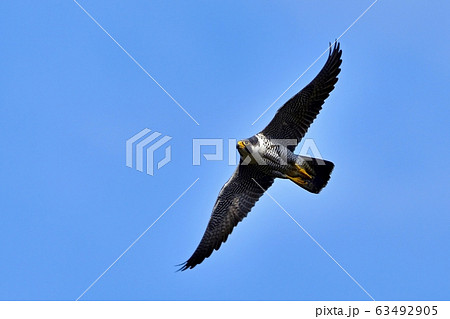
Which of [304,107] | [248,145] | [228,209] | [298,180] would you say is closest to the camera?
[248,145]

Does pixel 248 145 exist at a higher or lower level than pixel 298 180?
higher

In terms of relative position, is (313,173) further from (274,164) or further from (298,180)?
(274,164)

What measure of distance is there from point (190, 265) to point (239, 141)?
10.5 ft

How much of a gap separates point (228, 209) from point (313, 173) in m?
2.13

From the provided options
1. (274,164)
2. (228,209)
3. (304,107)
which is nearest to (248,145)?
(274,164)

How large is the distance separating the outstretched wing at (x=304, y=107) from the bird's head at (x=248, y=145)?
41cm

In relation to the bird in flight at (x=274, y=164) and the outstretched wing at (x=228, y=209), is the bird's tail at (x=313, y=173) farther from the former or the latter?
the outstretched wing at (x=228, y=209)

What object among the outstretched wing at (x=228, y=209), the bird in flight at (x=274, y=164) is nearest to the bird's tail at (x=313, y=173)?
the bird in flight at (x=274, y=164)

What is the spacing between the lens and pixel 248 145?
1719cm

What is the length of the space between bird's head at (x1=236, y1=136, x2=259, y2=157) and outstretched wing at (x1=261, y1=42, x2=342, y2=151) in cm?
41
